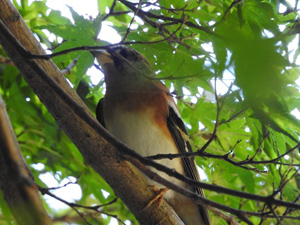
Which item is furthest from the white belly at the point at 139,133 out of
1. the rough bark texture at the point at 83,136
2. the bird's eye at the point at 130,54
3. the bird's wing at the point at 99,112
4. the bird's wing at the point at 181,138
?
the bird's eye at the point at 130,54

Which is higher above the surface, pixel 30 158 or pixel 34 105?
pixel 34 105

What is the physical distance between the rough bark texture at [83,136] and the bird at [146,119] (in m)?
0.63

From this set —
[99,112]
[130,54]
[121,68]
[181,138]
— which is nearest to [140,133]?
[181,138]

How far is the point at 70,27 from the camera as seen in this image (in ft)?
10.5

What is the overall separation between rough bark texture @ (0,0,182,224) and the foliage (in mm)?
426

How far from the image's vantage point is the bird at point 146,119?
3514 mm

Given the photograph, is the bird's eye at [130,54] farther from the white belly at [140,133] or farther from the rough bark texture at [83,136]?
the rough bark texture at [83,136]

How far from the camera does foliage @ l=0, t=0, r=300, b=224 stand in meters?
1.54

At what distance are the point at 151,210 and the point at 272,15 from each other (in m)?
1.47

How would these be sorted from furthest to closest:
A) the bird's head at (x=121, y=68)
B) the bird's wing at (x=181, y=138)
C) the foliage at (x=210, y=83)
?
the bird's head at (x=121, y=68) → the bird's wing at (x=181, y=138) → the foliage at (x=210, y=83)

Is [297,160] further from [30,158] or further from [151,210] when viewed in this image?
[30,158]

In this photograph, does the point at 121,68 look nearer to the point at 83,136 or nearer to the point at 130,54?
the point at 130,54

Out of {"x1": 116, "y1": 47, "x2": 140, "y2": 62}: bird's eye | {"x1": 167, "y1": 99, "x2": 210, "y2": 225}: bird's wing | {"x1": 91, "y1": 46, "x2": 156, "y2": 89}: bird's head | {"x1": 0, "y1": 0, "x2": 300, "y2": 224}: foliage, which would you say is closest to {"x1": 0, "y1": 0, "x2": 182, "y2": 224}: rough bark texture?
{"x1": 0, "y1": 0, "x2": 300, "y2": 224}: foliage

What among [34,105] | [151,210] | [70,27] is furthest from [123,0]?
[34,105]
